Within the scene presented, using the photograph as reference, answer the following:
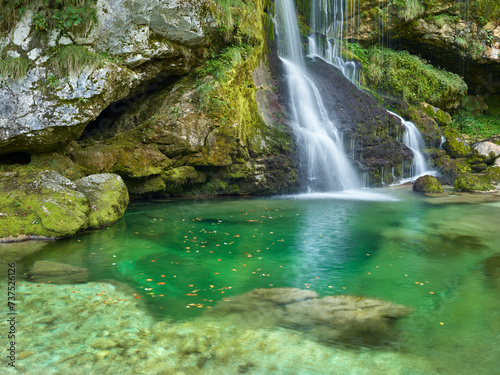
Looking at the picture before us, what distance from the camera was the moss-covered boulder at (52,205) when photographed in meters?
7.41

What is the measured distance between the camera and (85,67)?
892cm

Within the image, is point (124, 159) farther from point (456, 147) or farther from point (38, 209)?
point (456, 147)

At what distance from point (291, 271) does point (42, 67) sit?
7.02 metres

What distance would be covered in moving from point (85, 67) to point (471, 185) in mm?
13416

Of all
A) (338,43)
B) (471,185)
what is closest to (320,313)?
(471,185)

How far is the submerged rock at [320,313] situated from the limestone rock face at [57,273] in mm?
2204

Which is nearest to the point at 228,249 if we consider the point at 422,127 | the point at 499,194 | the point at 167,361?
the point at 167,361

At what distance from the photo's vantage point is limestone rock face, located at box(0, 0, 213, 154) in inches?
336

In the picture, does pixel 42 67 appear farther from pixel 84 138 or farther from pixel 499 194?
pixel 499 194

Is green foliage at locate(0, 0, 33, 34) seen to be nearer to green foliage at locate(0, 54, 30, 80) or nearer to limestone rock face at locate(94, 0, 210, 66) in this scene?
green foliage at locate(0, 54, 30, 80)

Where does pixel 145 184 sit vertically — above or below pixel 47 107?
below

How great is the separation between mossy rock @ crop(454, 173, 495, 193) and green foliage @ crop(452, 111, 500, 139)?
25.7ft

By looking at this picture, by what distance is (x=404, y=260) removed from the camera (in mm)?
6668

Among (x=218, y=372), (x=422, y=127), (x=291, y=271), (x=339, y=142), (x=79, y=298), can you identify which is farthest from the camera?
(x=422, y=127)
